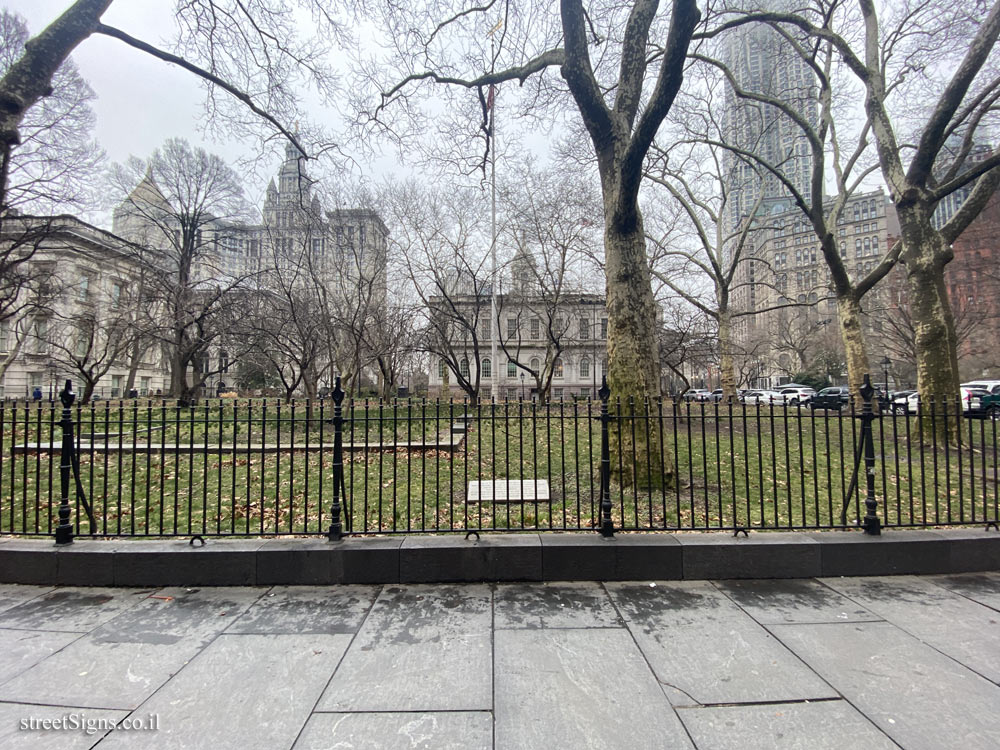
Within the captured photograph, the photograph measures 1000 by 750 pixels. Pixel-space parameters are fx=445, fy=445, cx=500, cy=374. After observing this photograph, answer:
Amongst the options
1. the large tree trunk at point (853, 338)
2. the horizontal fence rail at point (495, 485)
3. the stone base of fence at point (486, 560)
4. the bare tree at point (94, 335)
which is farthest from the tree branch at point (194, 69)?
the large tree trunk at point (853, 338)

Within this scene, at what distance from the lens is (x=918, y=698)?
2508mm

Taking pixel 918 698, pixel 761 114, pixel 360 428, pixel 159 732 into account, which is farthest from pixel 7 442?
pixel 761 114

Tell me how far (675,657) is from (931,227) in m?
13.1

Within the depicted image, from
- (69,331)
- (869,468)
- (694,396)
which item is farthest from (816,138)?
(69,331)

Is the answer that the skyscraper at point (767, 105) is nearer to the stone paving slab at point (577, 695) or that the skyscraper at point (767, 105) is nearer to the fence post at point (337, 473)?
the fence post at point (337, 473)

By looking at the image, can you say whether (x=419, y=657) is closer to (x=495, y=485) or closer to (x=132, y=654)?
(x=132, y=654)

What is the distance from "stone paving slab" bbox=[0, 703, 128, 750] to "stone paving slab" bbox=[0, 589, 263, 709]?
0.06 m

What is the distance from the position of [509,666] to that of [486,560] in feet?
4.25

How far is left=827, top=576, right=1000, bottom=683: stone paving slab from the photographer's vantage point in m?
2.92

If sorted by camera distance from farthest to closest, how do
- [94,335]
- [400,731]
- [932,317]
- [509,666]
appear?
[94,335] → [932,317] → [509,666] → [400,731]

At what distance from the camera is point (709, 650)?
299cm

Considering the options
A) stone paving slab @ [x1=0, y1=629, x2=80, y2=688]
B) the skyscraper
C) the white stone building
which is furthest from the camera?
the white stone building

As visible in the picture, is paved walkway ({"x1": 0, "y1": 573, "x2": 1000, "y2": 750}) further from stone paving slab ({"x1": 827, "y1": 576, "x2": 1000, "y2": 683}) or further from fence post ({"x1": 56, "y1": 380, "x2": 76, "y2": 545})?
fence post ({"x1": 56, "y1": 380, "x2": 76, "y2": 545})

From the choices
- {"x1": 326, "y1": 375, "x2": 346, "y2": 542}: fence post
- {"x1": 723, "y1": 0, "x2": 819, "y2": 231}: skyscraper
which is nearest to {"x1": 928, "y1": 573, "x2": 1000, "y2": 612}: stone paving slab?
{"x1": 326, "y1": 375, "x2": 346, "y2": 542}: fence post
